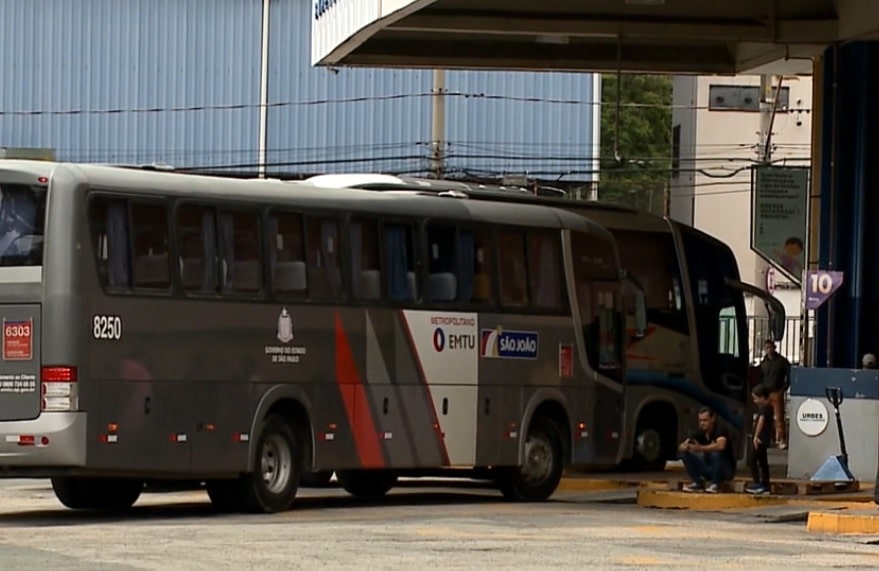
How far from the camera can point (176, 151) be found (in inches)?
1996

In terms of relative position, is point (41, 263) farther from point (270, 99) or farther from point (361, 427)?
point (270, 99)

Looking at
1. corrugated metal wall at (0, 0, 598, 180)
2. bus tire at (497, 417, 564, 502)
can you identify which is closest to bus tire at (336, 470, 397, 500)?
bus tire at (497, 417, 564, 502)

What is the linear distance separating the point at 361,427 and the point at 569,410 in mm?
3530

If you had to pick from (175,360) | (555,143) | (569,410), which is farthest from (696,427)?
(555,143)

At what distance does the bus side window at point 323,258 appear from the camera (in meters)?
20.4

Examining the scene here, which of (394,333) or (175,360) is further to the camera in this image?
(394,333)

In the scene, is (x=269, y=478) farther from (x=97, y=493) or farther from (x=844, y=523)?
(x=844, y=523)

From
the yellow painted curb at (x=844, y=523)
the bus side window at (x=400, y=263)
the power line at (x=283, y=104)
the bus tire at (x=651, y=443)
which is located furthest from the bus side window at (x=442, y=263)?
the power line at (x=283, y=104)

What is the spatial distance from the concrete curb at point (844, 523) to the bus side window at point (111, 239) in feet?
22.1

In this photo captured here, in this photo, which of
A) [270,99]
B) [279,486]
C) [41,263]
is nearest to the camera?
[41,263]

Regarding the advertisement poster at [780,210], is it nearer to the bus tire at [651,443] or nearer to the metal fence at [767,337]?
the bus tire at [651,443]

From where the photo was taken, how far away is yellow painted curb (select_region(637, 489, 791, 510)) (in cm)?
2230

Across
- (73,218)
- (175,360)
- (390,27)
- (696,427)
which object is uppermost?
(390,27)

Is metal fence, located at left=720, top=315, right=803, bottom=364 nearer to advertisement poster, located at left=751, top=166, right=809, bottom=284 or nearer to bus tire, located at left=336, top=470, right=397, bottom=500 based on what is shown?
advertisement poster, located at left=751, top=166, right=809, bottom=284
